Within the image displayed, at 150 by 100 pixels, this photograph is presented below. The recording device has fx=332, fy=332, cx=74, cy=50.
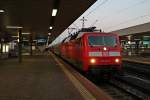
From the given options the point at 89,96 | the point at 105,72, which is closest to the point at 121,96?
the point at 105,72

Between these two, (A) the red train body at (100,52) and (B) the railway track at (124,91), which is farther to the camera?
(A) the red train body at (100,52)

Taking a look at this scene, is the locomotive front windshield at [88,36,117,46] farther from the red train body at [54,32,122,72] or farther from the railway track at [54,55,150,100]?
the railway track at [54,55,150,100]

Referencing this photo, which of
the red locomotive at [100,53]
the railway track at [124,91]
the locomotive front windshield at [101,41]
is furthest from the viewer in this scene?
the locomotive front windshield at [101,41]

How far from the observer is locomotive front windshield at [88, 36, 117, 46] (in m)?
18.1

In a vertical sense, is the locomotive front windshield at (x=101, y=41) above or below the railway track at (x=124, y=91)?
above

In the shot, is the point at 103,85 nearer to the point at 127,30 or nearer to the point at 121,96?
the point at 121,96

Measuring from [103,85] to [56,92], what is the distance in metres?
7.91

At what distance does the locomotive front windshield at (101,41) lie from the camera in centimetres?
1809

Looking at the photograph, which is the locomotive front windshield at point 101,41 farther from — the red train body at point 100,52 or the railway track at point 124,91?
Result: the railway track at point 124,91

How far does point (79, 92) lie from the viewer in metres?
10.6

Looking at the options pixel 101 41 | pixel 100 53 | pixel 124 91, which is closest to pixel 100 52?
pixel 100 53

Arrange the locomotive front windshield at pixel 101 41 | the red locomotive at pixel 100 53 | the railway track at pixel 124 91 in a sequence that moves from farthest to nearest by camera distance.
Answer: the locomotive front windshield at pixel 101 41, the red locomotive at pixel 100 53, the railway track at pixel 124 91

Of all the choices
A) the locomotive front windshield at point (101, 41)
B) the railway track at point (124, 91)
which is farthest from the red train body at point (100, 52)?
the railway track at point (124, 91)

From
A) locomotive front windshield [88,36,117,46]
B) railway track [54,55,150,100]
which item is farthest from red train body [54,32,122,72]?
railway track [54,55,150,100]
